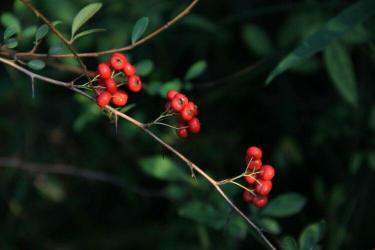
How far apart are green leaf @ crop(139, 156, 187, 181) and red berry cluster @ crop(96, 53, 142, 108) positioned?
81 centimetres

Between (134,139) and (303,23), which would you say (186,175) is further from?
(303,23)

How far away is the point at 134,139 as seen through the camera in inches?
118

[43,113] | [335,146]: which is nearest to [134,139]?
[43,113]

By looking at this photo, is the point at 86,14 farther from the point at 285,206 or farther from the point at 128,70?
the point at 285,206

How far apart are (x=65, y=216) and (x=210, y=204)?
1.41 meters

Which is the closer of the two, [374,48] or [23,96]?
[374,48]

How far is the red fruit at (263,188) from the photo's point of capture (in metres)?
1.49

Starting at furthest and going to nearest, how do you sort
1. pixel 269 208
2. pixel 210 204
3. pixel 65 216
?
pixel 65 216
pixel 210 204
pixel 269 208

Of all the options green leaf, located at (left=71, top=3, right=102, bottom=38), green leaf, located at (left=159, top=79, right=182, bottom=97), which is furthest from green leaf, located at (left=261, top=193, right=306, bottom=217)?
green leaf, located at (left=71, top=3, right=102, bottom=38)

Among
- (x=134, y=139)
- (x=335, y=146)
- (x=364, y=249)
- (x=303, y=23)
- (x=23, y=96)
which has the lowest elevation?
(x=364, y=249)

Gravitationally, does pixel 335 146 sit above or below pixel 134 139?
below

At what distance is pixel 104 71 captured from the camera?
1486 mm

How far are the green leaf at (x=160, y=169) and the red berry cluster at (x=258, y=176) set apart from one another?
0.82 m

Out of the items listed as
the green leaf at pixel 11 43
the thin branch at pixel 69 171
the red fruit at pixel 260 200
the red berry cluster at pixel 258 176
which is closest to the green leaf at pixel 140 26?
the green leaf at pixel 11 43
